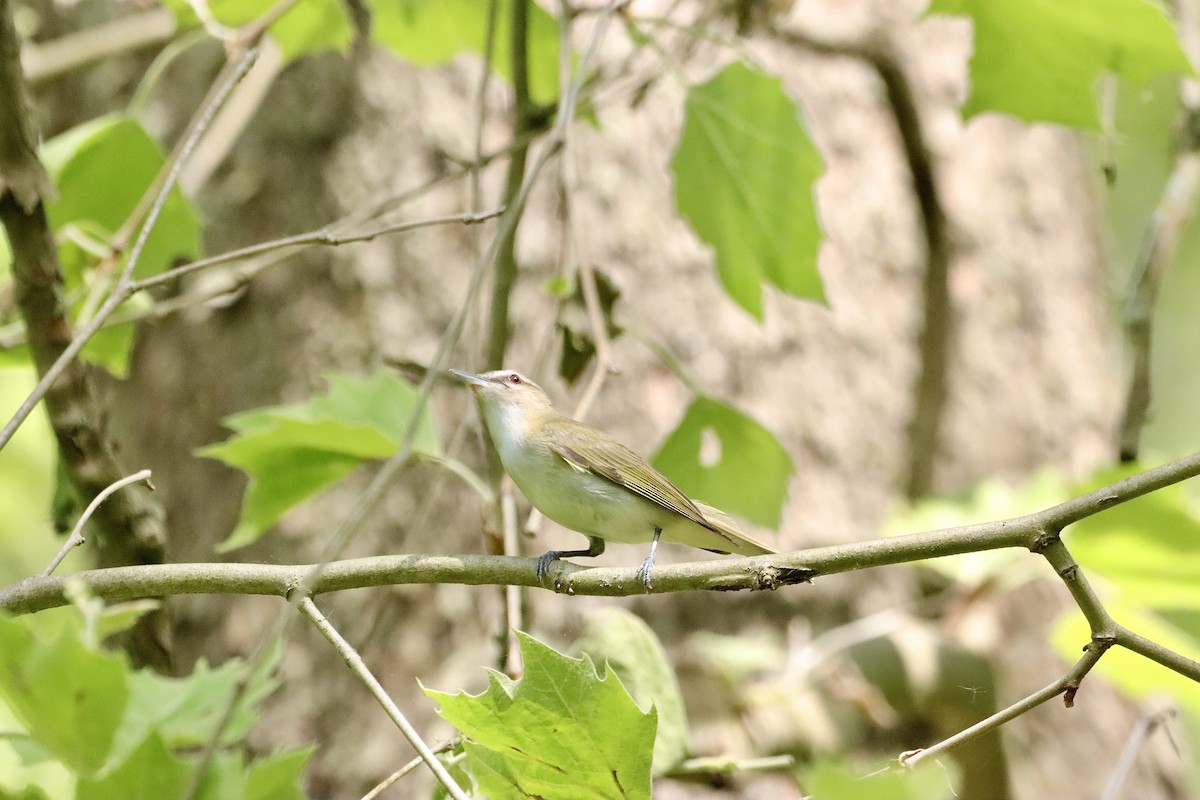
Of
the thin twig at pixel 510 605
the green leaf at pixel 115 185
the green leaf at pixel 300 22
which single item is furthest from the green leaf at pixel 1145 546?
the green leaf at pixel 115 185

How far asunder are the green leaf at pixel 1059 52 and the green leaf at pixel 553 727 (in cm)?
177

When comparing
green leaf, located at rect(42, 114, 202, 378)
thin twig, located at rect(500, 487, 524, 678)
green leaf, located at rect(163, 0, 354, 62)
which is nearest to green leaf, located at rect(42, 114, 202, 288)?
green leaf, located at rect(42, 114, 202, 378)

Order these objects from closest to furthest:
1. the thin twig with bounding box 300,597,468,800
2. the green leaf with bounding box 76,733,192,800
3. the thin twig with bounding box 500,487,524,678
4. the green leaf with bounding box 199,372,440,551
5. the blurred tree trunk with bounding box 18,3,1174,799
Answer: the green leaf with bounding box 76,733,192,800, the thin twig with bounding box 300,597,468,800, the thin twig with bounding box 500,487,524,678, the green leaf with bounding box 199,372,440,551, the blurred tree trunk with bounding box 18,3,1174,799

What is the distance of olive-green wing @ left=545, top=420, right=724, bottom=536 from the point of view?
2.25m

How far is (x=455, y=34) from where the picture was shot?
9.34ft

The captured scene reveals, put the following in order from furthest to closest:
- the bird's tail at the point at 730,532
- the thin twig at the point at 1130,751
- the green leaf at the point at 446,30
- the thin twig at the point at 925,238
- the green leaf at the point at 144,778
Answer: the thin twig at the point at 925,238 → the green leaf at the point at 446,30 → the bird's tail at the point at 730,532 → the thin twig at the point at 1130,751 → the green leaf at the point at 144,778

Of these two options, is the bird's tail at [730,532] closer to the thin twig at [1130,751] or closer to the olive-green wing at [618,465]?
the olive-green wing at [618,465]

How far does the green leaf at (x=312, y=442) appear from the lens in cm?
214

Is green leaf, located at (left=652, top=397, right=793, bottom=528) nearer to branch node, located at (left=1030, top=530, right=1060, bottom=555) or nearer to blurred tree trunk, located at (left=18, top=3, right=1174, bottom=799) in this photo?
blurred tree trunk, located at (left=18, top=3, right=1174, bottom=799)

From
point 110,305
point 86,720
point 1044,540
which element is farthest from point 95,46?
point 1044,540

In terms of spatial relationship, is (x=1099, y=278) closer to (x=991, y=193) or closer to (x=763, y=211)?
(x=991, y=193)

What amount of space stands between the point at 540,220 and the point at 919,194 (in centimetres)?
158

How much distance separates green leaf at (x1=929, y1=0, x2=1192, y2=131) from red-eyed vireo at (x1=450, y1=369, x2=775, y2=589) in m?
1.14

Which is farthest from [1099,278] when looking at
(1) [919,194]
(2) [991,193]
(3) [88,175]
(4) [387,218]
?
(3) [88,175]
